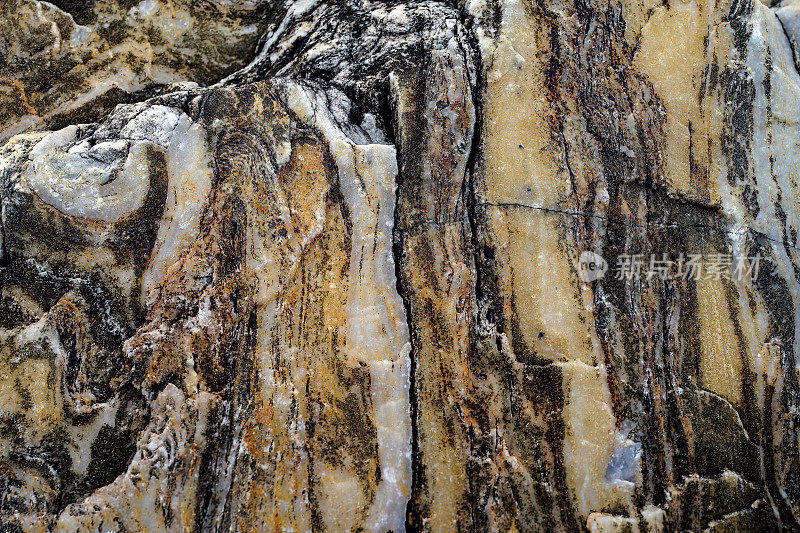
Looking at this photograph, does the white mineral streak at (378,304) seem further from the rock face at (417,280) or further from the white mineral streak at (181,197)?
the white mineral streak at (181,197)

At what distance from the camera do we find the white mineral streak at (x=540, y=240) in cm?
324

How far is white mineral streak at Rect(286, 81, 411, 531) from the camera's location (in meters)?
3.17

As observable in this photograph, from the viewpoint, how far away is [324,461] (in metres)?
3.15

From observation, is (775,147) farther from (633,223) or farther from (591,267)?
(591,267)

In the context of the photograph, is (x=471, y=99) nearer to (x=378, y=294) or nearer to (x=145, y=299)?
(x=378, y=294)

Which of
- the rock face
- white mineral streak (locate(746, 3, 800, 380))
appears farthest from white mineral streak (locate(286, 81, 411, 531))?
white mineral streak (locate(746, 3, 800, 380))

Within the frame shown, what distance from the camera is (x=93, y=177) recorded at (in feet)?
11.2

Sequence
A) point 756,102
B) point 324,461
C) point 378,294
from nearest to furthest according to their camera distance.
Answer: point 324,461
point 378,294
point 756,102

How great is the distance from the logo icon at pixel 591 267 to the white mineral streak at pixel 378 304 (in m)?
1.14

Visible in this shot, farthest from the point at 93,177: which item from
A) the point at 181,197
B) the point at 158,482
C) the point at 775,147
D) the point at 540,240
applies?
the point at 775,147

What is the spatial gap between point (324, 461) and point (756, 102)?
12.3 ft

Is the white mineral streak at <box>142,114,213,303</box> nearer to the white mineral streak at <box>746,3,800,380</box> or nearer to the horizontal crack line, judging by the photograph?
the horizontal crack line

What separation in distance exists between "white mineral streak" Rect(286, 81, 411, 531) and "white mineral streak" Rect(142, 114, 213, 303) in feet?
2.21

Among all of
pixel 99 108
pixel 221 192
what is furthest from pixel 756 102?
pixel 99 108
